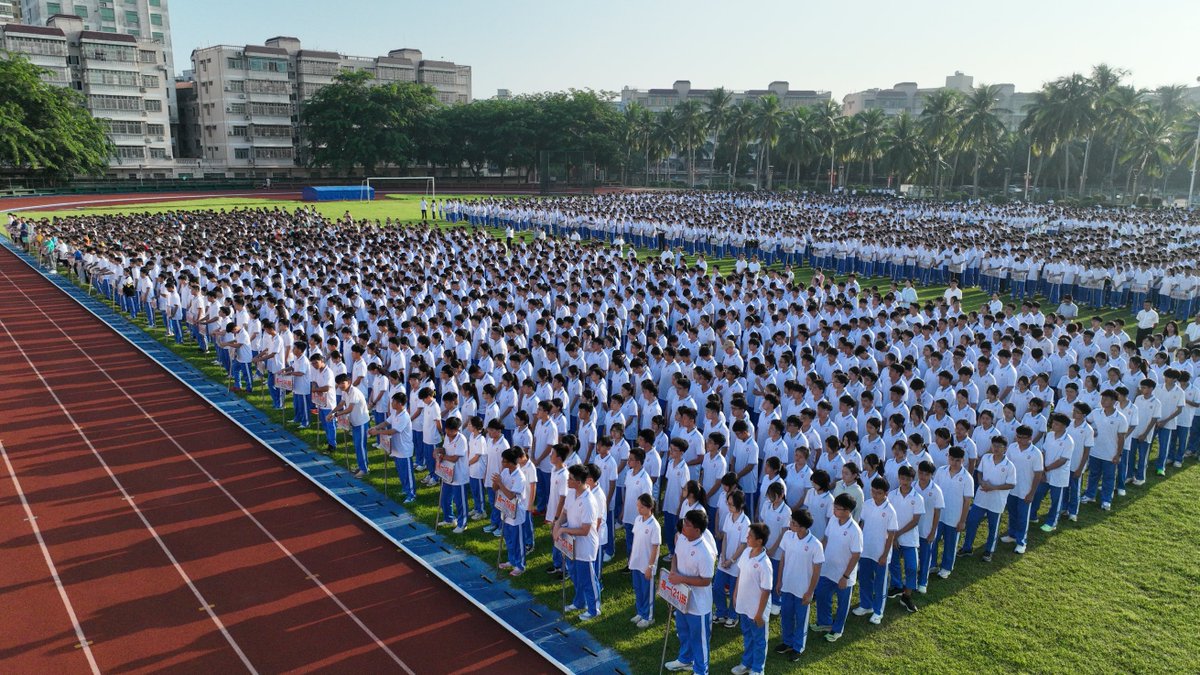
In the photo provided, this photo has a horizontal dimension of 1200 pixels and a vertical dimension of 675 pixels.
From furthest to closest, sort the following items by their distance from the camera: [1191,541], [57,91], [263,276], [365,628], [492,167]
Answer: [492,167] < [57,91] < [263,276] < [1191,541] < [365,628]

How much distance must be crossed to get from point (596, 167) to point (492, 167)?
12314mm

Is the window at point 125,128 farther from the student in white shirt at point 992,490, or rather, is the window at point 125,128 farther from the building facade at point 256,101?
the student in white shirt at point 992,490

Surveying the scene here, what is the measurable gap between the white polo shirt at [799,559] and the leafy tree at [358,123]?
61955 mm

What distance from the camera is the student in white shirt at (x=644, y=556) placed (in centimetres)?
632

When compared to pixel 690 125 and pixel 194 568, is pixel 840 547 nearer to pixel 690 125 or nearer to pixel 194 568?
pixel 194 568

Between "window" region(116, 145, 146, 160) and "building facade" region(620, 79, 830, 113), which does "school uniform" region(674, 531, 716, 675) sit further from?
"building facade" region(620, 79, 830, 113)

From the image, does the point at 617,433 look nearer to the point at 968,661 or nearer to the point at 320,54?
the point at 968,661

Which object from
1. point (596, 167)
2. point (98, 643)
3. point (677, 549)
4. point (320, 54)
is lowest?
point (98, 643)

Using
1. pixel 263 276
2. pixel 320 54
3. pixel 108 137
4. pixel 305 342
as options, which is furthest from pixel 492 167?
pixel 305 342

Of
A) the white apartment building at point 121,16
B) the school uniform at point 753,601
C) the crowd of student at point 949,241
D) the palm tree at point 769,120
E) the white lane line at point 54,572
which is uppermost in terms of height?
the white apartment building at point 121,16

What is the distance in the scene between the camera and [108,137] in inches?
2391

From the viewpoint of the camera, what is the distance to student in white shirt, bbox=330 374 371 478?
10.1m

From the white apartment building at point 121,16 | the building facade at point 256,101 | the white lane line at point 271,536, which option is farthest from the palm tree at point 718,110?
the white lane line at point 271,536

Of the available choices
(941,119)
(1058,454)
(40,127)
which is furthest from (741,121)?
(1058,454)
